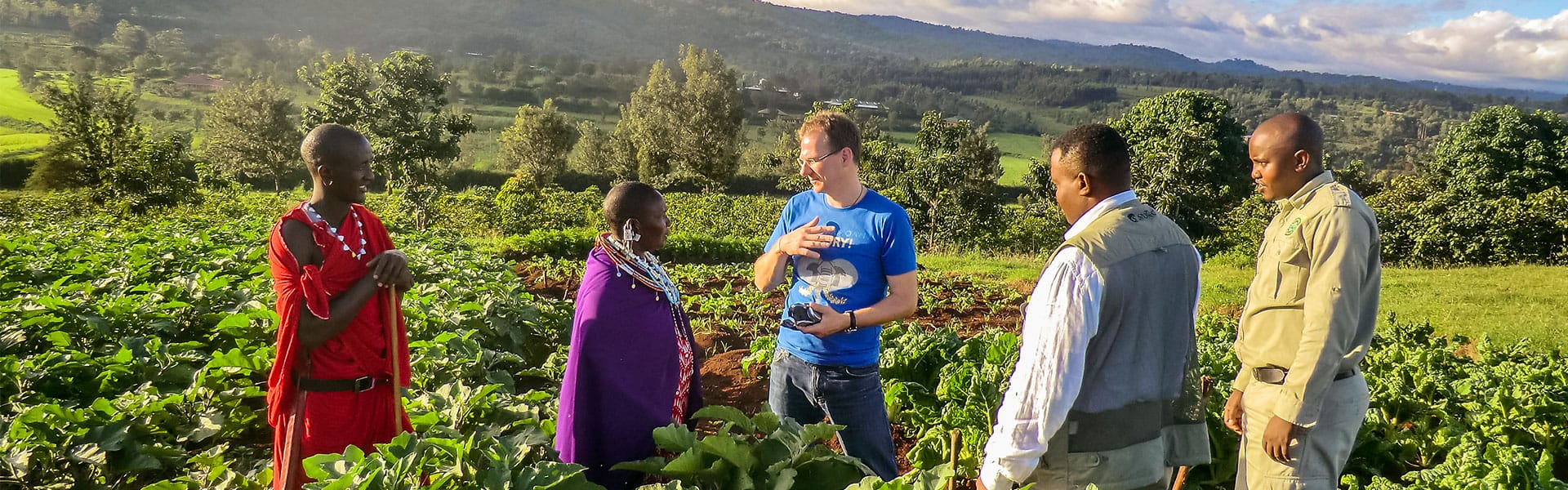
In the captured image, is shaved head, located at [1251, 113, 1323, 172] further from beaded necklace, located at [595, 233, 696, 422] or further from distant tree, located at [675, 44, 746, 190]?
distant tree, located at [675, 44, 746, 190]

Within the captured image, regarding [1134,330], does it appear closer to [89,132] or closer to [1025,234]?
[1025,234]

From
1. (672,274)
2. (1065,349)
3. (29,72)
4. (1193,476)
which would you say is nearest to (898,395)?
(1193,476)

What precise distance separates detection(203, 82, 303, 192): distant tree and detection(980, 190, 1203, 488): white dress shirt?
2222 inches

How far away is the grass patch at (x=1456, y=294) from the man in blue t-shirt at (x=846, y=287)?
768 centimetres

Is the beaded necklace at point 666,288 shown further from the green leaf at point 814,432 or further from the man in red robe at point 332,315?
the man in red robe at point 332,315

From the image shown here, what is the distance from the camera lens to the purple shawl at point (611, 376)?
2512 millimetres

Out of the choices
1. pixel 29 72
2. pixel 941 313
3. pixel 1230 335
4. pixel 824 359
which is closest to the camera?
pixel 824 359

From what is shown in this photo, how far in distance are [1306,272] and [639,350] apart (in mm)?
2108

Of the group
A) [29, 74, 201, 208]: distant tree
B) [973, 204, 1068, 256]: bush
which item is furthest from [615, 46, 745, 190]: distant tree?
[29, 74, 201, 208]: distant tree

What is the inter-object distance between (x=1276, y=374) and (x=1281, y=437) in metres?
0.20

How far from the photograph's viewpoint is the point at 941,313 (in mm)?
8977

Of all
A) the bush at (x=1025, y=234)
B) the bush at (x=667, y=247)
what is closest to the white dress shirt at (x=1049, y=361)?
the bush at (x=667, y=247)

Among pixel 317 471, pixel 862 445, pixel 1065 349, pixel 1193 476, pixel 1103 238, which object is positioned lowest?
pixel 1193 476

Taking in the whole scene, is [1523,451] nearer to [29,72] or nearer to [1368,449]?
[1368,449]
